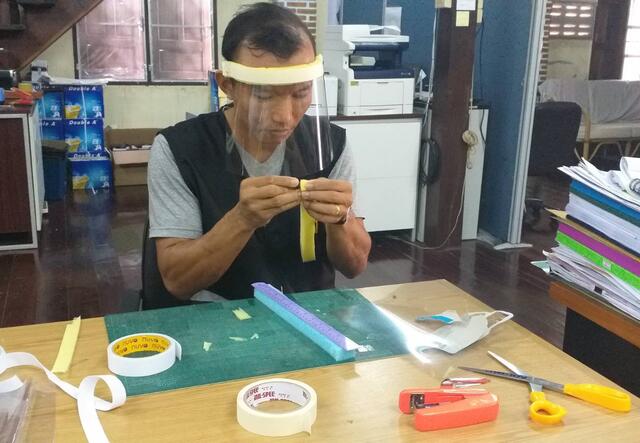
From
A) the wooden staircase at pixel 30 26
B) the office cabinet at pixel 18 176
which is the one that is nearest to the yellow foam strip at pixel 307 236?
the office cabinet at pixel 18 176

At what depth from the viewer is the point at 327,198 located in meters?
1.22

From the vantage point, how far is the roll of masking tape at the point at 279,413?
0.87 meters

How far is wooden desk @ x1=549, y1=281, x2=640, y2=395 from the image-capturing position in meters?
1.22

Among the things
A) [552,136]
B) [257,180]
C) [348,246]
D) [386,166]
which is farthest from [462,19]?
[257,180]

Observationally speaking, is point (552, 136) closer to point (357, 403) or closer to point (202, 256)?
point (202, 256)

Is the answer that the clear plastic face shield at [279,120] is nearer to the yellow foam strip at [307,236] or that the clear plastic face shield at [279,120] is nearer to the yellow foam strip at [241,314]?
the yellow foam strip at [307,236]

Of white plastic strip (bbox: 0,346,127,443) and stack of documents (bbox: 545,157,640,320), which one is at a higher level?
stack of documents (bbox: 545,157,640,320)

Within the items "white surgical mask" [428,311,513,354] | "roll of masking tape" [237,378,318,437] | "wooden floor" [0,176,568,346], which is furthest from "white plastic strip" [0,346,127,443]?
"wooden floor" [0,176,568,346]

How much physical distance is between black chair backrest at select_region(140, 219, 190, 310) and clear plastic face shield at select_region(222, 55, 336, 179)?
309 millimetres

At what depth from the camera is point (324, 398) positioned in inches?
38.1

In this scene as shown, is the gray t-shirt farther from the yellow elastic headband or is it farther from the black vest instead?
the yellow elastic headband

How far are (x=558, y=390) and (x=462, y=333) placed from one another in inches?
8.2

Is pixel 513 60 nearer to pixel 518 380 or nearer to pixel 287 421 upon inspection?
pixel 518 380

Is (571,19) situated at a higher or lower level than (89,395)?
higher
